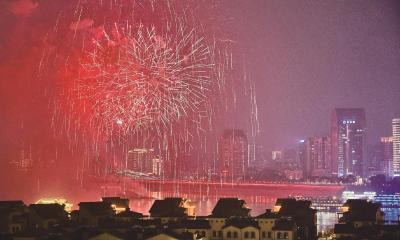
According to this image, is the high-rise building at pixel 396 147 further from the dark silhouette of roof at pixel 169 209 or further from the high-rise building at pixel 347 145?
the dark silhouette of roof at pixel 169 209

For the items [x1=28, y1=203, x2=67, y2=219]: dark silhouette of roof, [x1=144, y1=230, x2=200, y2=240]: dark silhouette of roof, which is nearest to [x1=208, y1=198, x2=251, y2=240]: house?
[x1=144, y1=230, x2=200, y2=240]: dark silhouette of roof

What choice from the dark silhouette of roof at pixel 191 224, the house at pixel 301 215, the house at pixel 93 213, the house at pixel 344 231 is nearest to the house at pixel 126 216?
the house at pixel 93 213

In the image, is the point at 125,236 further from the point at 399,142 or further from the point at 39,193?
the point at 399,142

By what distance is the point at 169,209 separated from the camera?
1666cm

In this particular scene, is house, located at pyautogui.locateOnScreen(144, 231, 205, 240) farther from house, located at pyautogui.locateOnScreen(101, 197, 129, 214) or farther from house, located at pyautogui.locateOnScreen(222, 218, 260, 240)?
house, located at pyautogui.locateOnScreen(101, 197, 129, 214)

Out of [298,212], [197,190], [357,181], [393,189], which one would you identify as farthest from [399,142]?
[298,212]

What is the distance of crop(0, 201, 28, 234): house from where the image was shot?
52.2 feet

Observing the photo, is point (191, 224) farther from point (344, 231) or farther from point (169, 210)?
point (344, 231)

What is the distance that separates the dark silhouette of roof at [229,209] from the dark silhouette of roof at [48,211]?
3.39m

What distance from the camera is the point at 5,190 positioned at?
104ft

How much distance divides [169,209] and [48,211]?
8.83 feet

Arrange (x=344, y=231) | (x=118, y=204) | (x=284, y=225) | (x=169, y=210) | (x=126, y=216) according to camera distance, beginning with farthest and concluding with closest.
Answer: (x=118, y=204) < (x=169, y=210) < (x=126, y=216) < (x=284, y=225) < (x=344, y=231)

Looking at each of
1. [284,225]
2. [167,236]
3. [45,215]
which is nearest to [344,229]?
[284,225]

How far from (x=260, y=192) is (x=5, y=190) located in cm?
2876
